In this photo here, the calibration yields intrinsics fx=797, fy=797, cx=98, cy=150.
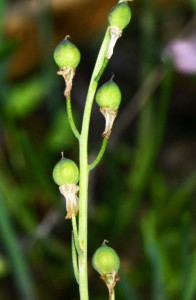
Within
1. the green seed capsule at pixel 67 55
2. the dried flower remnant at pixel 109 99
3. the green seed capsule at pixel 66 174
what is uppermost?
the green seed capsule at pixel 67 55

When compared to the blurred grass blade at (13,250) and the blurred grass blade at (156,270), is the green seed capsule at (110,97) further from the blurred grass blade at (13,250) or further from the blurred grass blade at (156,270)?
the blurred grass blade at (13,250)

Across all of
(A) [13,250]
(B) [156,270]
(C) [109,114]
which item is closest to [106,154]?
(A) [13,250]

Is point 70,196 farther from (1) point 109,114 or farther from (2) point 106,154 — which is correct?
(2) point 106,154

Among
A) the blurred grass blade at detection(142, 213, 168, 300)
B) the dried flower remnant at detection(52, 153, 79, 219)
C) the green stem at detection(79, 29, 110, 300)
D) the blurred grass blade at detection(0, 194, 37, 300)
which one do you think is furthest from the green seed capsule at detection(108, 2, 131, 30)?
the blurred grass blade at detection(0, 194, 37, 300)

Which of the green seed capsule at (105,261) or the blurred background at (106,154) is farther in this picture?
the blurred background at (106,154)

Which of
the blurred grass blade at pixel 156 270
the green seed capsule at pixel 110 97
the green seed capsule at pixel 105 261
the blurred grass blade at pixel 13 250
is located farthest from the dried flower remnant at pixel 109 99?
the blurred grass blade at pixel 13 250

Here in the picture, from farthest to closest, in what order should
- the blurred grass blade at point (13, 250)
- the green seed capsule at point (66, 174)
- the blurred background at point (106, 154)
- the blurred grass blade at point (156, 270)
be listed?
1. the blurred background at point (106, 154)
2. the blurred grass blade at point (13, 250)
3. the blurred grass blade at point (156, 270)
4. the green seed capsule at point (66, 174)

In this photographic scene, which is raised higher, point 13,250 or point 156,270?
point 13,250

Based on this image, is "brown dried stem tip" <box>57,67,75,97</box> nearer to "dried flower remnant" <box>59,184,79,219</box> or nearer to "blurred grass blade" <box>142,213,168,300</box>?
"dried flower remnant" <box>59,184,79,219</box>

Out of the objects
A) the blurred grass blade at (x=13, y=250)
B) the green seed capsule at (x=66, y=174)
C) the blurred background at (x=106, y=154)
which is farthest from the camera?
the blurred background at (x=106, y=154)

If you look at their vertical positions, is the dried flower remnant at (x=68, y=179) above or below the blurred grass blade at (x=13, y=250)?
below
